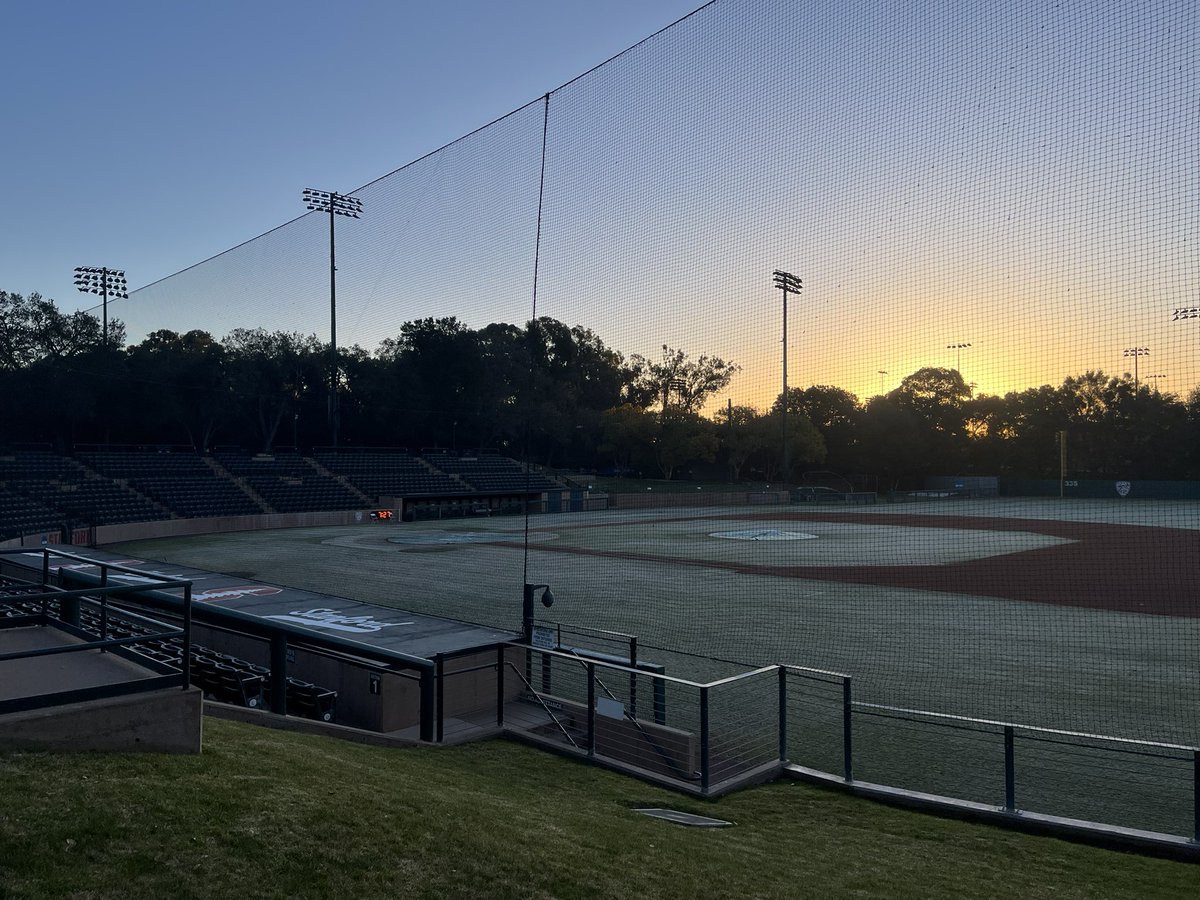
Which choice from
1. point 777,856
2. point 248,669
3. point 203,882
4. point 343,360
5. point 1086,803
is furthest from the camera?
point 343,360

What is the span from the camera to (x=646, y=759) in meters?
7.90

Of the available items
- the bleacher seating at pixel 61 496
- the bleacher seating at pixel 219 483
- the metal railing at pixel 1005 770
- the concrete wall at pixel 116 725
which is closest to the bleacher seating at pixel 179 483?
the bleacher seating at pixel 219 483

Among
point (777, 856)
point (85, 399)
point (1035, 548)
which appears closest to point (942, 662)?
point (777, 856)

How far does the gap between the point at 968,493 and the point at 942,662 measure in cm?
3667

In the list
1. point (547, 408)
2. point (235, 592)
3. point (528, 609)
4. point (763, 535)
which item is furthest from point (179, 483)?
point (528, 609)

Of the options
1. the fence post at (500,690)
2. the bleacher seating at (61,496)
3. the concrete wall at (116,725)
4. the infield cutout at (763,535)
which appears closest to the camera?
the concrete wall at (116,725)

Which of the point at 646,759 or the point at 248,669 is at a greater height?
the point at 248,669

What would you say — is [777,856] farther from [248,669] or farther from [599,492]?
[599,492]

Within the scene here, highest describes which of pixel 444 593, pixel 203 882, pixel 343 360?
pixel 343 360

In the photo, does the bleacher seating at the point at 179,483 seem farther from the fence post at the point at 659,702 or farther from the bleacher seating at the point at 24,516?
the fence post at the point at 659,702

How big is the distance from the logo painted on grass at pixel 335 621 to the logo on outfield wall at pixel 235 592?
1.93 m

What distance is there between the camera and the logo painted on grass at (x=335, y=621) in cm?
1112

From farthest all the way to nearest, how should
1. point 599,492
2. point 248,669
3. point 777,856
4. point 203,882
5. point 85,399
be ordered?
point 599,492, point 85,399, point 248,669, point 777,856, point 203,882

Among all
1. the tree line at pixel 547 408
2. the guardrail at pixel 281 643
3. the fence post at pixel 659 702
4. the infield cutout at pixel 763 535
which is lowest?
the infield cutout at pixel 763 535
